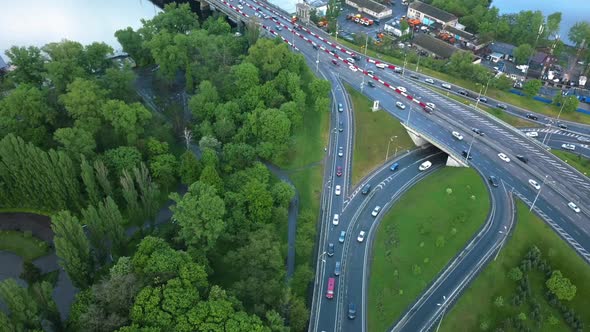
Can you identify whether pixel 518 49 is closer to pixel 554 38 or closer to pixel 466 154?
pixel 554 38

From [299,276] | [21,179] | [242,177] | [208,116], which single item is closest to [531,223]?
[299,276]

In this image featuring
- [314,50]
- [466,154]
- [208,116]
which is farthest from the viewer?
[314,50]

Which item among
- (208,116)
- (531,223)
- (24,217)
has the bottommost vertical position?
(24,217)

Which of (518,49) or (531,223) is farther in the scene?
(518,49)

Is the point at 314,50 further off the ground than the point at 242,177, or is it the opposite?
the point at 314,50

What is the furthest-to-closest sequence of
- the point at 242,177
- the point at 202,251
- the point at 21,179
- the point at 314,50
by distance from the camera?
the point at 314,50 → the point at 242,177 → the point at 21,179 → the point at 202,251

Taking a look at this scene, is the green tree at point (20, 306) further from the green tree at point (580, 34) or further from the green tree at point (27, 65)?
the green tree at point (580, 34)
